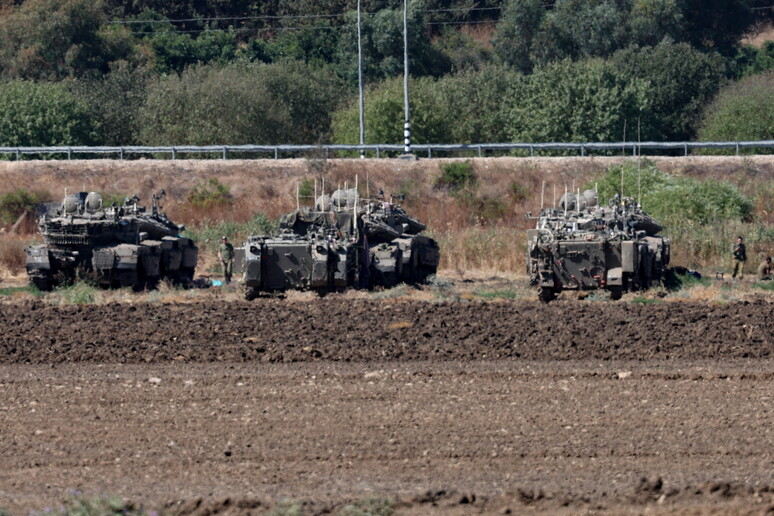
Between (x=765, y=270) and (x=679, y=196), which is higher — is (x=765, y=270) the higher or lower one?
the lower one

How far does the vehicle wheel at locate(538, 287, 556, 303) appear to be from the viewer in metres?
27.4

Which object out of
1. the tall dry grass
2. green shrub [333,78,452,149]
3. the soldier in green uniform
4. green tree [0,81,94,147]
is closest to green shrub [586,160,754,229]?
the tall dry grass

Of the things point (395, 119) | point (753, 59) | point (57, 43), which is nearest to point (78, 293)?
point (395, 119)

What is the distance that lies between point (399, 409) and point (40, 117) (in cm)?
4411

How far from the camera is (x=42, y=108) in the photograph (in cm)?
5659

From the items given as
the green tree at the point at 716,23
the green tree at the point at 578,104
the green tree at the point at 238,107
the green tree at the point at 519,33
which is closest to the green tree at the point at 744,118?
the green tree at the point at 578,104

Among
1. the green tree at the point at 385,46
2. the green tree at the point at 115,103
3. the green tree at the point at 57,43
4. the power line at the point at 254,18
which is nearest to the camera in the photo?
the green tree at the point at 115,103

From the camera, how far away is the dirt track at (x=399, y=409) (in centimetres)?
1155

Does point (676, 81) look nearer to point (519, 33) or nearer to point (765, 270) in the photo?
point (519, 33)

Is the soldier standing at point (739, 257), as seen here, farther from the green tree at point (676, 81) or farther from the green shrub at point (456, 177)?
the green tree at point (676, 81)

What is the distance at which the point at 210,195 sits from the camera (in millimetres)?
48125

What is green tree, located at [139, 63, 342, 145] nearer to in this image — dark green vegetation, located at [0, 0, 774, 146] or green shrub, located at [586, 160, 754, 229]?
dark green vegetation, located at [0, 0, 774, 146]

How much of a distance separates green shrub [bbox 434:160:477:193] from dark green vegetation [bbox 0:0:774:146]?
22.2 ft

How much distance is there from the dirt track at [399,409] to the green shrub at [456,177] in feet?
82.8
